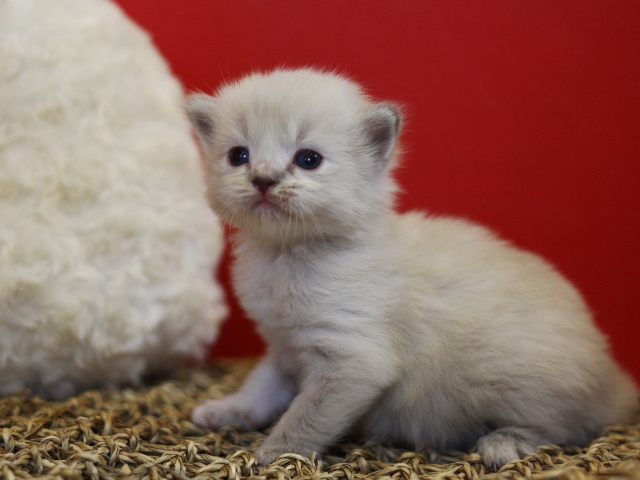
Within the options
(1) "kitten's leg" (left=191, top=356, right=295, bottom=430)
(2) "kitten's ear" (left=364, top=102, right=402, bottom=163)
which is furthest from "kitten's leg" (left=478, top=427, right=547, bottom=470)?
(2) "kitten's ear" (left=364, top=102, right=402, bottom=163)

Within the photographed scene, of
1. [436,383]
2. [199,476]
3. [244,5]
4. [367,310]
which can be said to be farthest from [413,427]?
[244,5]

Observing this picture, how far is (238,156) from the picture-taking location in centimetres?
173

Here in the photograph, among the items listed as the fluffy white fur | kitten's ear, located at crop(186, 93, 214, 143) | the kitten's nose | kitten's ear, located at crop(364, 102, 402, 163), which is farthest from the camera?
the fluffy white fur


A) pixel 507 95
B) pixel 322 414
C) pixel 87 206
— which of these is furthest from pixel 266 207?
pixel 507 95

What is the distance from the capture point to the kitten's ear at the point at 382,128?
171 cm

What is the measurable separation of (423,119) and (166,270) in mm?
1158

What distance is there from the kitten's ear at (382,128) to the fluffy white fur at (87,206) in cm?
72

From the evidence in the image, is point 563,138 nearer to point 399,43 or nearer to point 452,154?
point 452,154

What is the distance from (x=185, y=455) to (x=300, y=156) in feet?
2.63

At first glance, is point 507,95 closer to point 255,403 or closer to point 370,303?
point 370,303

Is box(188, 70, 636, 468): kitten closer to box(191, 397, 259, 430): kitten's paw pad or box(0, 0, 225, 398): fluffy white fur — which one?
box(191, 397, 259, 430): kitten's paw pad

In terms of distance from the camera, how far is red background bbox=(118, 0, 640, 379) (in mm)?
2367

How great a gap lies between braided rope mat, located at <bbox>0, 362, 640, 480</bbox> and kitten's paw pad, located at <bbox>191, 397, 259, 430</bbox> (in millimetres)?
37

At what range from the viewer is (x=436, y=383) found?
171 centimetres
